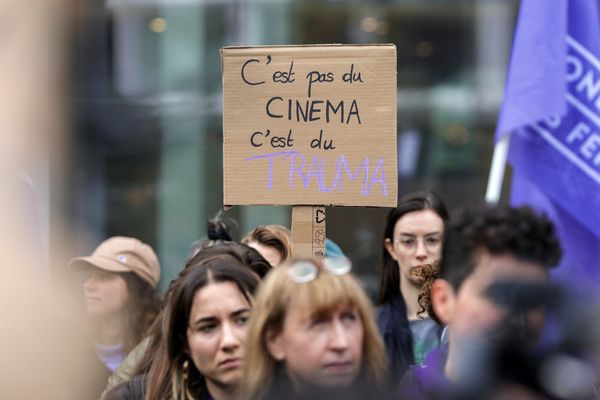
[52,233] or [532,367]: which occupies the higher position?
[532,367]

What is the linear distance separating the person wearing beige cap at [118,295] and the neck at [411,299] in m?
1.11

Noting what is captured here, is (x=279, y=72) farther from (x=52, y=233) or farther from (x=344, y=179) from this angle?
(x=52, y=233)

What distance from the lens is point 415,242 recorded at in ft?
14.9

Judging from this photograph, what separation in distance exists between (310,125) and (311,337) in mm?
1194

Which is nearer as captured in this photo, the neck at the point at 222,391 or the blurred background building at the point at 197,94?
the neck at the point at 222,391

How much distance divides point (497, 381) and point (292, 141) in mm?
1548

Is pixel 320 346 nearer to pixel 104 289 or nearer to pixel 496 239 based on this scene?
pixel 496 239

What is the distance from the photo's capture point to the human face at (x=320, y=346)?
8.14ft

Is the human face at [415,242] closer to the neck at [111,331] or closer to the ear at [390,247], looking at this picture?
the ear at [390,247]

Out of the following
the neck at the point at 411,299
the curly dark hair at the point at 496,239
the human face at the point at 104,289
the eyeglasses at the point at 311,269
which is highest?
the curly dark hair at the point at 496,239

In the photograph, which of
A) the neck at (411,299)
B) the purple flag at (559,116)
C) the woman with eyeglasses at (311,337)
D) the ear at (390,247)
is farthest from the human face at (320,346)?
the purple flag at (559,116)

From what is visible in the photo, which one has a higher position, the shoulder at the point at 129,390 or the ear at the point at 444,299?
the ear at the point at 444,299

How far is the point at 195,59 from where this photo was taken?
8875 millimetres

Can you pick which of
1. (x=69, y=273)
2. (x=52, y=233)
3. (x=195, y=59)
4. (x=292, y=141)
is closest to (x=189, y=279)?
(x=292, y=141)
